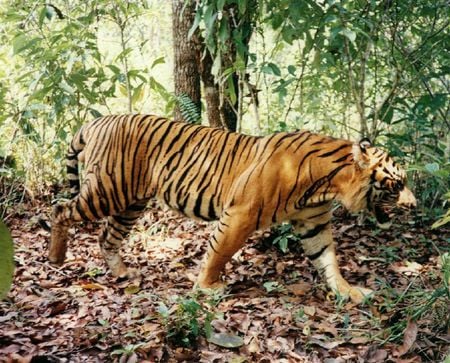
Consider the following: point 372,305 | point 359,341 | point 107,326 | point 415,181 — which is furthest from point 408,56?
point 107,326

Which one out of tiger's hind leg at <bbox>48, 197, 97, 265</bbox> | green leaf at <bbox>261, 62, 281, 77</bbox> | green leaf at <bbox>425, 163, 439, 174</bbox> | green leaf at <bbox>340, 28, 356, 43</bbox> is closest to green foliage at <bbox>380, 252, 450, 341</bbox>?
green leaf at <bbox>425, 163, 439, 174</bbox>

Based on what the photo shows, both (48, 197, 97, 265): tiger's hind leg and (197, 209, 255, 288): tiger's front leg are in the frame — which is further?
(48, 197, 97, 265): tiger's hind leg

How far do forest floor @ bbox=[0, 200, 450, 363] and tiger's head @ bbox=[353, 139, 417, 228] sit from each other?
1.54 ft

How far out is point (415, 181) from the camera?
582 centimetres

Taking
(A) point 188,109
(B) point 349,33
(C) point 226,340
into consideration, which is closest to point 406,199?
(B) point 349,33

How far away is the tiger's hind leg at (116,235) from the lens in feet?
15.3

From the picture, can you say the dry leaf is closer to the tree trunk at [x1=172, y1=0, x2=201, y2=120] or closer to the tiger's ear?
the tiger's ear

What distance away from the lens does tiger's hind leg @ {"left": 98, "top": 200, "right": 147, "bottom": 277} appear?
4.65 meters

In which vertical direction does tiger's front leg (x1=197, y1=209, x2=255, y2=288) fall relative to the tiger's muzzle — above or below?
below

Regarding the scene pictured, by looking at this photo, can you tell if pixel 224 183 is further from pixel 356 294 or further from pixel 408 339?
pixel 408 339

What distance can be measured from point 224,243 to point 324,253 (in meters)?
0.77

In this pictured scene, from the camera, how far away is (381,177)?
4.09 m

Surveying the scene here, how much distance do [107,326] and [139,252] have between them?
2104 mm

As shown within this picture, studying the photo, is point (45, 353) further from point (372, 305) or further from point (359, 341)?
point (372, 305)
